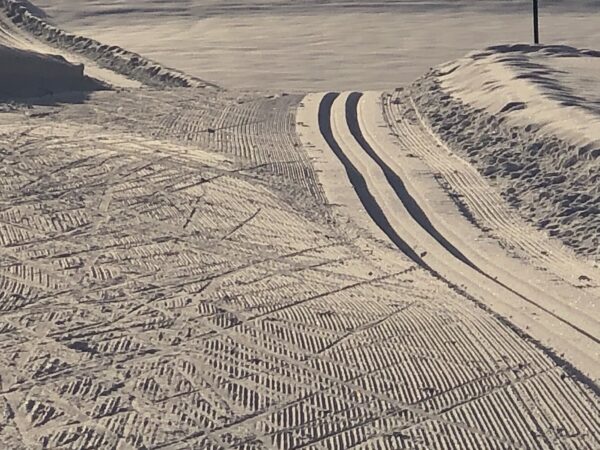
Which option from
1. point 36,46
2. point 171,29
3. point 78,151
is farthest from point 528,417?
point 171,29

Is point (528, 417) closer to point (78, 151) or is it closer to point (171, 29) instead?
point (78, 151)

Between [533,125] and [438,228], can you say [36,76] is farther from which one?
[438,228]

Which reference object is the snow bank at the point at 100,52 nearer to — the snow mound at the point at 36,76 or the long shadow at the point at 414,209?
the snow mound at the point at 36,76

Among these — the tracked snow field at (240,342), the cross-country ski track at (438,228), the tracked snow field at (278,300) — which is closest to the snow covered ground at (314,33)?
the cross-country ski track at (438,228)

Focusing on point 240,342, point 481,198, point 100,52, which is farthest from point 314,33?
point 240,342

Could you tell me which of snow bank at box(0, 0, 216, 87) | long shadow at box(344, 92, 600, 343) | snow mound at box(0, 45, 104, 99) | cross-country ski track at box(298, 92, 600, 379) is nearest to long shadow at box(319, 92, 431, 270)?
cross-country ski track at box(298, 92, 600, 379)

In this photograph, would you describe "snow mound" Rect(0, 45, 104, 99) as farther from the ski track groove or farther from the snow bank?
the ski track groove

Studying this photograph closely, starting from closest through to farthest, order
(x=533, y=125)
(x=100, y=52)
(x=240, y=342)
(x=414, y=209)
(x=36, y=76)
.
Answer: (x=240, y=342), (x=414, y=209), (x=533, y=125), (x=36, y=76), (x=100, y=52)
